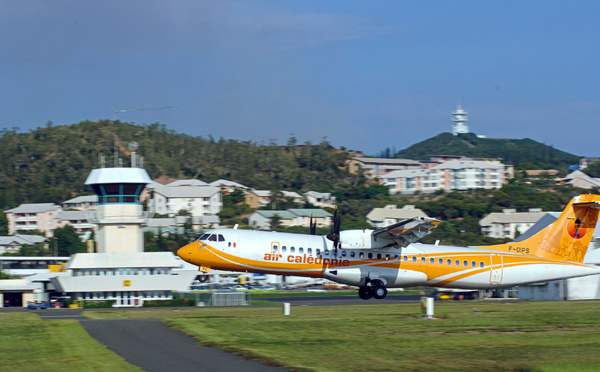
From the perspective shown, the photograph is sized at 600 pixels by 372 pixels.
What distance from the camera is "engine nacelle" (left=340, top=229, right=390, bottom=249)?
1193 inches

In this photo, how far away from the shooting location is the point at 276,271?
1192 inches

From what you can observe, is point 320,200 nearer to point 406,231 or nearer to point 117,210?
point 117,210

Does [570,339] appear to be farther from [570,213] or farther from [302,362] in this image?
[570,213]

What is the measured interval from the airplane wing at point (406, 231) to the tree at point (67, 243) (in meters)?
76.0

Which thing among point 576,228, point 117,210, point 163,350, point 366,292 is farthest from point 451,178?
point 163,350

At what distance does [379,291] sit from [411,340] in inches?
437

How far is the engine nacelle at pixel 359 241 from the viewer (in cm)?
3030

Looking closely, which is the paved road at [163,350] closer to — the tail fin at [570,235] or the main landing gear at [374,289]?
the main landing gear at [374,289]

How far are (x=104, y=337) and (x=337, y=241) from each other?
488 inches

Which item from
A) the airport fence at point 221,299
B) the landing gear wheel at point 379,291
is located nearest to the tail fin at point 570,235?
the landing gear wheel at point 379,291

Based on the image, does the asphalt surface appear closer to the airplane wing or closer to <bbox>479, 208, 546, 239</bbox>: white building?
the airplane wing

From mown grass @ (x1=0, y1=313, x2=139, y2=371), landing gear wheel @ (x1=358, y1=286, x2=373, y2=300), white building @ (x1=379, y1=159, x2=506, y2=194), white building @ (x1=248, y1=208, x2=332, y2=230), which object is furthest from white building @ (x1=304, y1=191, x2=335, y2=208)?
mown grass @ (x1=0, y1=313, x2=139, y2=371)

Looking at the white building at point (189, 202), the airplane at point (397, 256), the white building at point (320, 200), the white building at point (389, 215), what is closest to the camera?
the airplane at point (397, 256)

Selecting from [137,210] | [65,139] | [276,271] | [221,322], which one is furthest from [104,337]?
[65,139]
